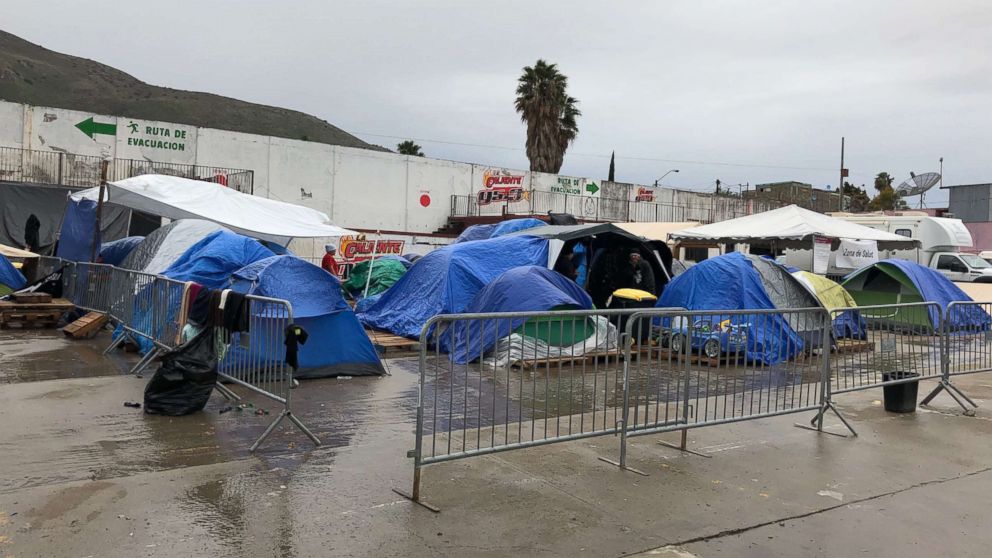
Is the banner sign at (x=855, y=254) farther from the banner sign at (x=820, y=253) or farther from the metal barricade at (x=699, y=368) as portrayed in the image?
the metal barricade at (x=699, y=368)

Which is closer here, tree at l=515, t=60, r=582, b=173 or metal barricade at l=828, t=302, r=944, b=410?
metal barricade at l=828, t=302, r=944, b=410

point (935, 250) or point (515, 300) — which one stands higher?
point (935, 250)

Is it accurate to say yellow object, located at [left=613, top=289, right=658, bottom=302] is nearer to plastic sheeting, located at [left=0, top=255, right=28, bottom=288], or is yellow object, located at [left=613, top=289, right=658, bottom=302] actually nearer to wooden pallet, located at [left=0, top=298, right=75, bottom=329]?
wooden pallet, located at [left=0, top=298, right=75, bottom=329]

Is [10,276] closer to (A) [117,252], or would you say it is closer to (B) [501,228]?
(A) [117,252]

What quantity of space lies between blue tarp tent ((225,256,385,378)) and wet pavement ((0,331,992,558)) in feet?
5.14

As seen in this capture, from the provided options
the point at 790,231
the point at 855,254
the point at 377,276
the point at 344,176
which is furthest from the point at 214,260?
the point at 344,176

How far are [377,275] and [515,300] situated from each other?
6.82m

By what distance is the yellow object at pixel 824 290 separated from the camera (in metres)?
13.8

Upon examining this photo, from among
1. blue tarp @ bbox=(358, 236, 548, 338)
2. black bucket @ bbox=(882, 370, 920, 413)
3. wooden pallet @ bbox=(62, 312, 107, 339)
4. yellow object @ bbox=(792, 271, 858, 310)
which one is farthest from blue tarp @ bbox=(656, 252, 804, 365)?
wooden pallet @ bbox=(62, 312, 107, 339)

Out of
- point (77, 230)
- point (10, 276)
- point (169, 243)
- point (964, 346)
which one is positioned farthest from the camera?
point (77, 230)

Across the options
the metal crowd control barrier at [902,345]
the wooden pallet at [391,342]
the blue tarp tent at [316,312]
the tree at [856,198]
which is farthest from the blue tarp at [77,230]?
the tree at [856,198]

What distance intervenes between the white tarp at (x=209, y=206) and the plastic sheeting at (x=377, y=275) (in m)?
2.91

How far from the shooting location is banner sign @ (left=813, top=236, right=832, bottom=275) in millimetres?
16516

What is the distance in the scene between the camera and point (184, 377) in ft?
23.0
